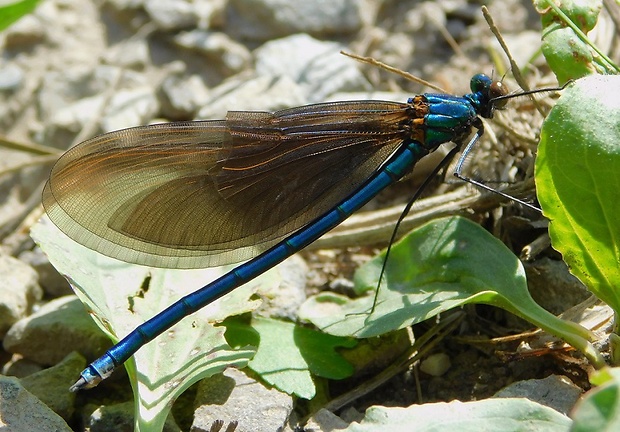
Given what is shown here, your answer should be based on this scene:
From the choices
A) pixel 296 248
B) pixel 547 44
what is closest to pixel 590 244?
pixel 547 44

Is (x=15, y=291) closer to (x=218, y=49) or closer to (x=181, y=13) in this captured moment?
(x=218, y=49)

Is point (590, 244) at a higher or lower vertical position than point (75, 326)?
higher

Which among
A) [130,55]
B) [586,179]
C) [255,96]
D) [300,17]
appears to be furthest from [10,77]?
[586,179]

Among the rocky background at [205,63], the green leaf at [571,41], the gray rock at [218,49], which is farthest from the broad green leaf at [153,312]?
the gray rock at [218,49]

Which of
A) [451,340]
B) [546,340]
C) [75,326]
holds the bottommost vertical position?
[75,326]

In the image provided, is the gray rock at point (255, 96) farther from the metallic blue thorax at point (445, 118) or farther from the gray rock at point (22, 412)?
the gray rock at point (22, 412)

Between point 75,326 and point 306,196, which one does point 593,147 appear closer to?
point 306,196
